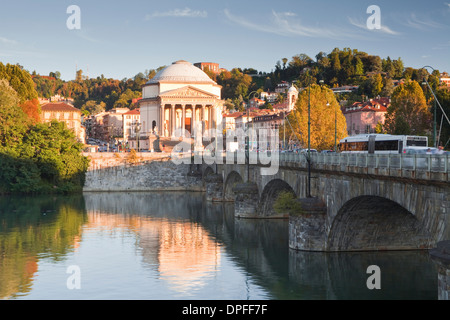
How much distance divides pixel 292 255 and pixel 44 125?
54.0 m

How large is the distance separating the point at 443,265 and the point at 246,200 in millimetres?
34806

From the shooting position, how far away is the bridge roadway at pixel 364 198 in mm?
22188

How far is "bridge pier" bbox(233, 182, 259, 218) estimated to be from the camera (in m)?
51.4

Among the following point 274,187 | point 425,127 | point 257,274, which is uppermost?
point 425,127

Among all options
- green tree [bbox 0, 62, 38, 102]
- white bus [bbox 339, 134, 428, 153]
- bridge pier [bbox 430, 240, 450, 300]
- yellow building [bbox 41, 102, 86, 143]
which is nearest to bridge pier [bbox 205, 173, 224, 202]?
white bus [bbox 339, 134, 428, 153]

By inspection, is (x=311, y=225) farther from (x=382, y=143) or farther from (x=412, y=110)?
(x=412, y=110)

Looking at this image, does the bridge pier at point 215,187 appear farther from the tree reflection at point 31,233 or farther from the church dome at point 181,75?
the church dome at point 181,75

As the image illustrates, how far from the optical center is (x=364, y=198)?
29734mm

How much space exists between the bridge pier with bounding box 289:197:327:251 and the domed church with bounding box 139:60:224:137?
84.0 m

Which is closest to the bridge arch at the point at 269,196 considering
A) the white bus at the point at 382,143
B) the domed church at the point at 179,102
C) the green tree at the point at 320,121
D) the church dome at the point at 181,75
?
the white bus at the point at 382,143

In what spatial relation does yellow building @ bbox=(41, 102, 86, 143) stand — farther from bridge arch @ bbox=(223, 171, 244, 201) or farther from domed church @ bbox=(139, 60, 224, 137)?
bridge arch @ bbox=(223, 171, 244, 201)

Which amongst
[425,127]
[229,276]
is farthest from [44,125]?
[229,276]

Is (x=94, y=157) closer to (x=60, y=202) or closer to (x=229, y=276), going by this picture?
(x=60, y=202)

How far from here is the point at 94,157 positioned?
86.6 m
